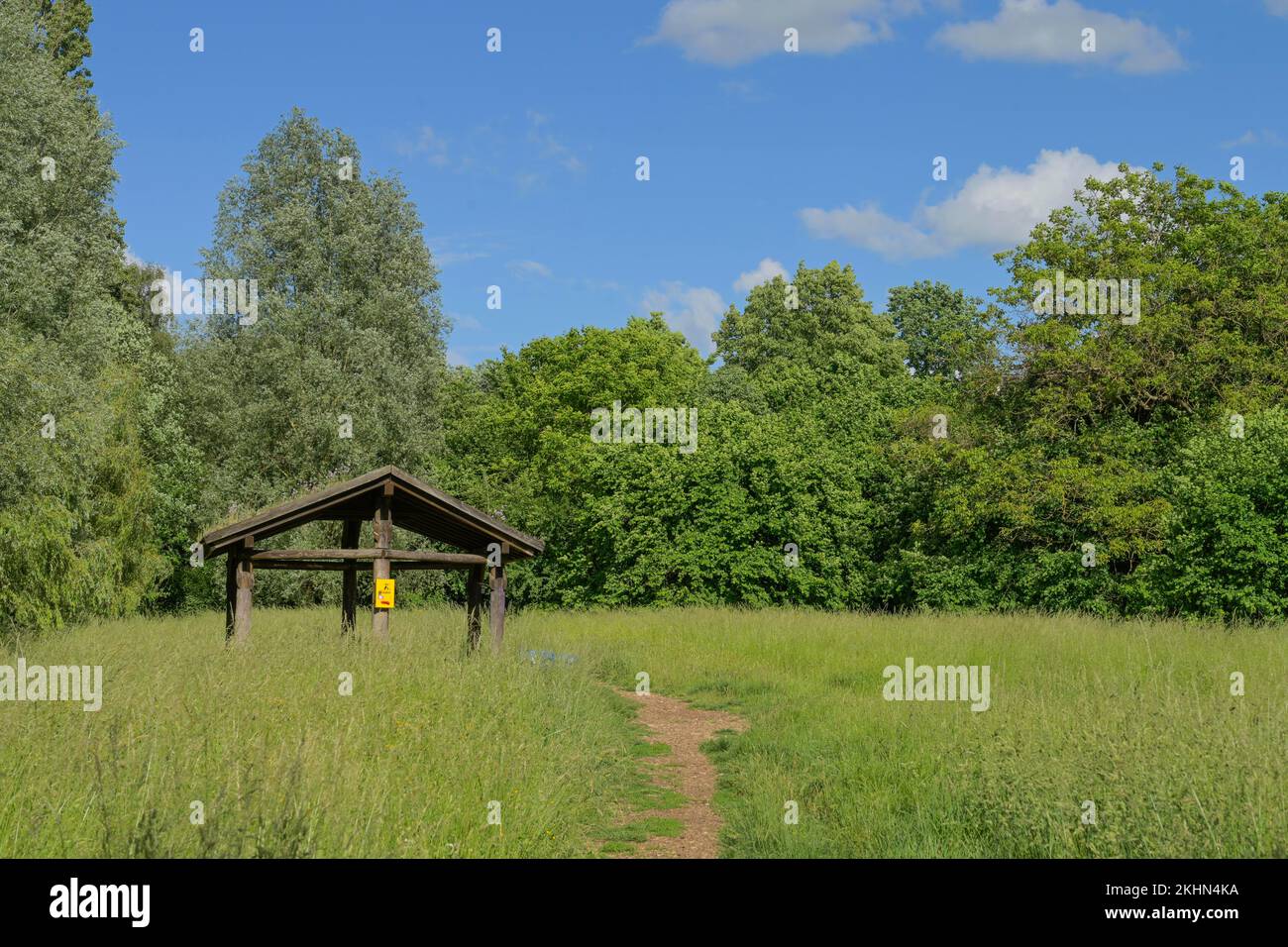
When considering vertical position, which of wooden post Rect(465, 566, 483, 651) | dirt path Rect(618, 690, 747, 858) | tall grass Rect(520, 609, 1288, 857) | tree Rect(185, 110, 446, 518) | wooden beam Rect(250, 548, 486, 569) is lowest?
dirt path Rect(618, 690, 747, 858)

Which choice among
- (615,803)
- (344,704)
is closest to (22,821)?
(344,704)

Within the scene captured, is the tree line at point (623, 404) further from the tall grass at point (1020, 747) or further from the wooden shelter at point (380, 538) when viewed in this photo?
the tall grass at point (1020, 747)

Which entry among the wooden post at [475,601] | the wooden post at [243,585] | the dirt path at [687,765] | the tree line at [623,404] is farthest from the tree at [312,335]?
the dirt path at [687,765]

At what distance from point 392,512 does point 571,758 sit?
26.6 ft

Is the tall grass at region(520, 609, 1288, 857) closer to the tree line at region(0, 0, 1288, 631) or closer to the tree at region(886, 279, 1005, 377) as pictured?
the tree line at region(0, 0, 1288, 631)

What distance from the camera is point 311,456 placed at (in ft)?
115

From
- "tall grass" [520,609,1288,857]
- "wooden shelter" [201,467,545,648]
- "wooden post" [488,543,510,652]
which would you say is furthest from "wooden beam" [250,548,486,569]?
"tall grass" [520,609,1288,857]

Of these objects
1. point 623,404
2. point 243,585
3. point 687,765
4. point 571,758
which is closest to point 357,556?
point 243,585

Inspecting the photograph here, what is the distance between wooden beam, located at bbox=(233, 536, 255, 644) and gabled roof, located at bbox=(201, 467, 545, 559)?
0.26 m

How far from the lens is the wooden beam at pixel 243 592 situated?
15305 mm

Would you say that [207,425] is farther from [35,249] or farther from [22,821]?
[22,821]

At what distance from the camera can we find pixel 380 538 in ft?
52.5

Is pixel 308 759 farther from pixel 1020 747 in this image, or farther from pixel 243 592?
pixel 243 592

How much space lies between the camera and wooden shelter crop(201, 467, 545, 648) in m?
15.4
